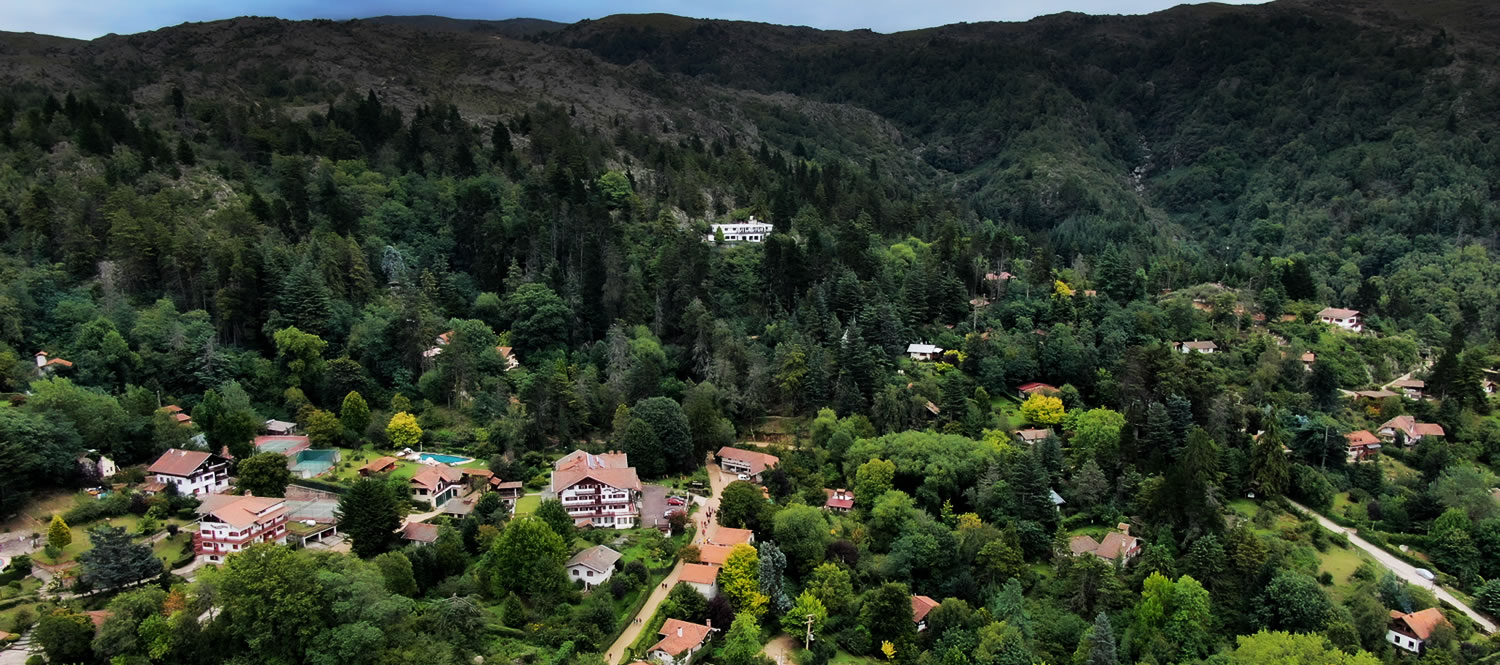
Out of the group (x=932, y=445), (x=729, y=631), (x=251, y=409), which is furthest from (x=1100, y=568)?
(x=251, y=409)

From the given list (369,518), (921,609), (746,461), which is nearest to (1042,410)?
(746,461)

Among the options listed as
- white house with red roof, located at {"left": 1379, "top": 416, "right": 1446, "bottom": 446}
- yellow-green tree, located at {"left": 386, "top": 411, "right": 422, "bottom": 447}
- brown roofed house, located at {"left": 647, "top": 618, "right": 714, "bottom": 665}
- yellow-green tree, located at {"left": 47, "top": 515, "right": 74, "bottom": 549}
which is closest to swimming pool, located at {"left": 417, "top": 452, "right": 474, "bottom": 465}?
yellow-green tree, located at {"left": 386, "top": 411, "right": 422, "bottom": 447}

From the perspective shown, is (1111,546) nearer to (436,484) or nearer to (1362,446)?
(1362,446)

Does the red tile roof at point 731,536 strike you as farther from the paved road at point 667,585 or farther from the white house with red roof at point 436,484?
the white house with red roof at point 436,484

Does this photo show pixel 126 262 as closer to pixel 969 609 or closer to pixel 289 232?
pixel 289 232

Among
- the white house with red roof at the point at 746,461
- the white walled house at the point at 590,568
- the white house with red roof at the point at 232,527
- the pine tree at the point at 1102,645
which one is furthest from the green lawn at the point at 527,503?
the pine tree at the point at 1102,645

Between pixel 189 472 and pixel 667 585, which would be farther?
pixel 189 472
